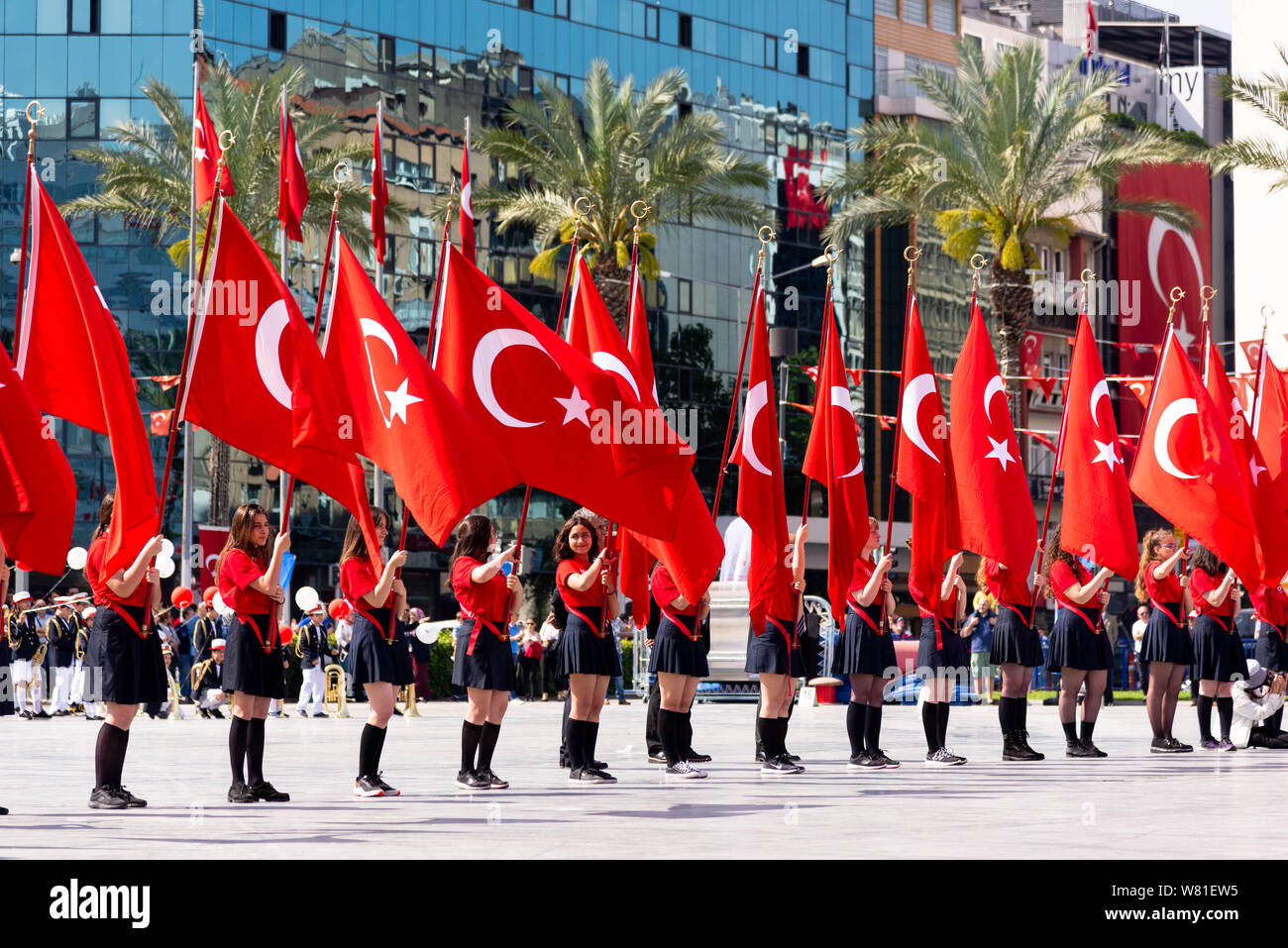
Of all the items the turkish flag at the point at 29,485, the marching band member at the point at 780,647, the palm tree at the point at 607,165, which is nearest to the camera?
the turkish flag at the point at 29,485

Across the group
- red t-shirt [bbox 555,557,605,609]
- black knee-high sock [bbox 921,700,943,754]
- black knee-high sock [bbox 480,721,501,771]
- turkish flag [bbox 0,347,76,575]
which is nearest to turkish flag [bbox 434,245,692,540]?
red t-shirt [bbox 555,557,605,609]

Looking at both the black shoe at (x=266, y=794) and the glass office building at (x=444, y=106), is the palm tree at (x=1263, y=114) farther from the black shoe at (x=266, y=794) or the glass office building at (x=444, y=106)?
the black shoe at (x=266, y=794)

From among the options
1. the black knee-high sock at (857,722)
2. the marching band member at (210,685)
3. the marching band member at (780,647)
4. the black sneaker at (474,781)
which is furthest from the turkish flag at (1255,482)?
the marching band member at (210,685)

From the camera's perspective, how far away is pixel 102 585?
10.2m

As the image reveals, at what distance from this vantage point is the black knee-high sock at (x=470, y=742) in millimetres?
11711

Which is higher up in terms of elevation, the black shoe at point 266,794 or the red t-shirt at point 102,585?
the red t-shirt at point 102,585

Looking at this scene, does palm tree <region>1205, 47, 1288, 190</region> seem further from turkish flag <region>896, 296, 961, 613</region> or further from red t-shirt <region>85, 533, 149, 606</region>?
red t-shirt <region>85, 533, 149, 606</region>

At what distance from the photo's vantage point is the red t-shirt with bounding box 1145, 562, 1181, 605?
595 inches

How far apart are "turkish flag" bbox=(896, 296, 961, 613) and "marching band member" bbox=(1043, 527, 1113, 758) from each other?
896mm

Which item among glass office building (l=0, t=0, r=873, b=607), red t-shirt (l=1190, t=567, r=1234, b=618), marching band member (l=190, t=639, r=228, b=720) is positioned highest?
glass office building (l=0, t=0, r=873, b=607)

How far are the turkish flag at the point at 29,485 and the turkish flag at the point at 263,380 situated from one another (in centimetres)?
79

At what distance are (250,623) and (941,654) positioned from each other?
5.86 m

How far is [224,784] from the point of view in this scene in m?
12.4

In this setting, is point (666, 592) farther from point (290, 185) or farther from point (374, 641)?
point (290, 185)
